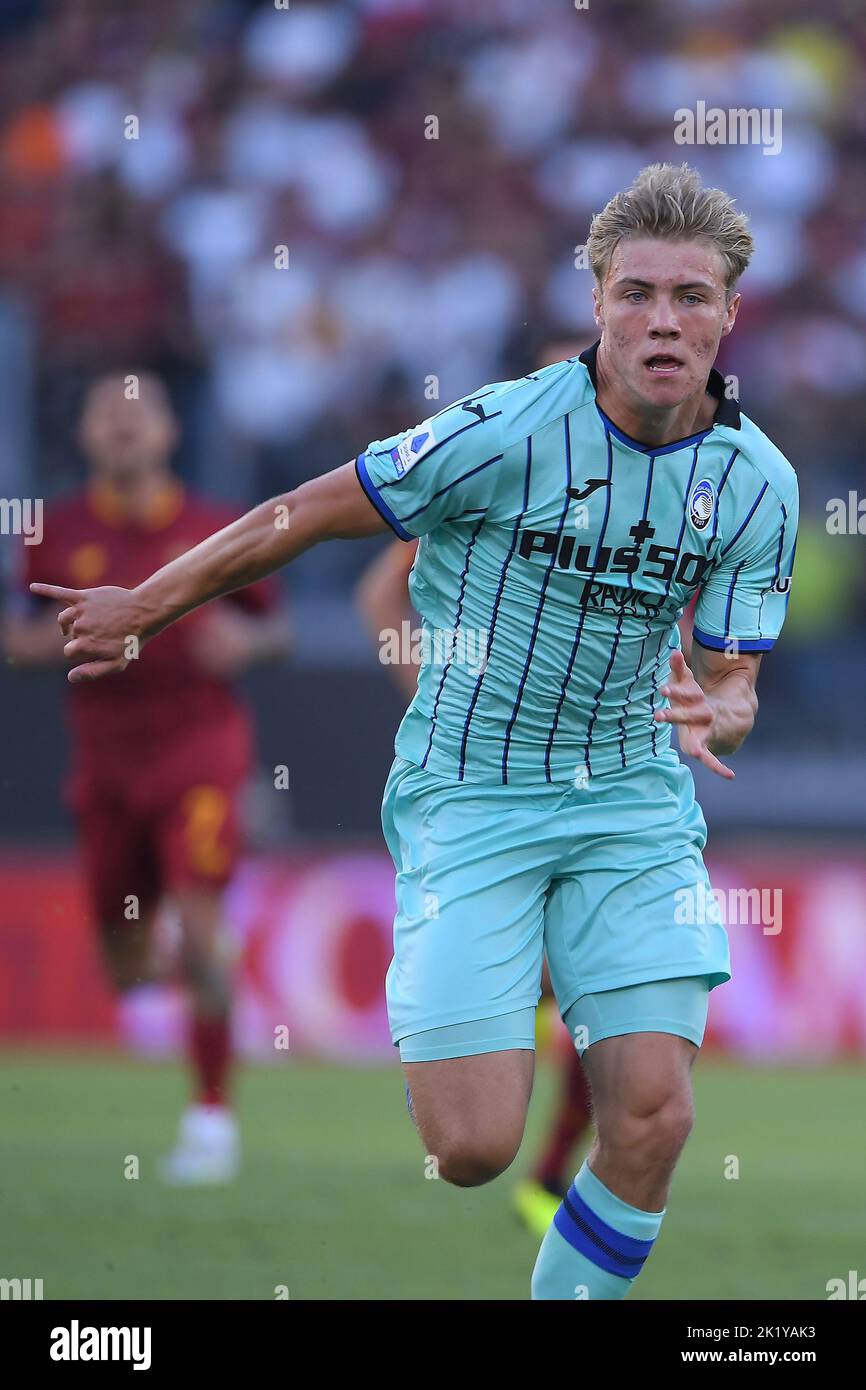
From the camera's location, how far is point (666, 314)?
3709mm

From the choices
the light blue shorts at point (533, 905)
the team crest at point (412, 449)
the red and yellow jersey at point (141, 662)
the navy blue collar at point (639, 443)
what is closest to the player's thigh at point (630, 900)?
the light blue shorts at point (533, 905)

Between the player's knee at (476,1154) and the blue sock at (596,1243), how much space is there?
17 centimetres

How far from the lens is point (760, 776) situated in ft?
34.9

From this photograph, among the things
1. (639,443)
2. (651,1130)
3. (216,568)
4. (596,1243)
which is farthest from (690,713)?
(596,1243)

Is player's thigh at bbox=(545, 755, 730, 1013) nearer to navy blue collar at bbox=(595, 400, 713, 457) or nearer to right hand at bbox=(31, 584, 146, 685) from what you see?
navy blue collar at bbox=(595, 400, 713, 457)

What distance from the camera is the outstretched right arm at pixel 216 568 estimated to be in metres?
3.74

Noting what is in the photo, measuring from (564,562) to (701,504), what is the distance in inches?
11.1

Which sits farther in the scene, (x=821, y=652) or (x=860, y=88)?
(x=860, y=88)

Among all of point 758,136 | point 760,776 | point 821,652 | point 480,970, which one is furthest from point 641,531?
point 758,136

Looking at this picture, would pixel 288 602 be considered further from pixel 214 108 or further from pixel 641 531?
pixel 641 531

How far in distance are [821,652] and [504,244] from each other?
3.11m

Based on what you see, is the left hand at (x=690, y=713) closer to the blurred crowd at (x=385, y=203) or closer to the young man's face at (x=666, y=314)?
the young man's face at (x=666, y=314)

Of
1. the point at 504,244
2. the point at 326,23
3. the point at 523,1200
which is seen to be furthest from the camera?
the point at 326,23
